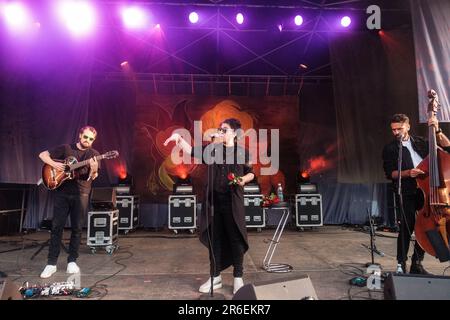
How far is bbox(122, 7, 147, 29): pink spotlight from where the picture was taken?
670 centimetres

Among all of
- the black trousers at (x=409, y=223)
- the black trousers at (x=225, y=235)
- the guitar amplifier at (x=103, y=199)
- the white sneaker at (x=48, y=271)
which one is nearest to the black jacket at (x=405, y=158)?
the black trousers at (x=409, y=223)

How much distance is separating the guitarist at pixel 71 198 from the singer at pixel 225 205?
1.67 m

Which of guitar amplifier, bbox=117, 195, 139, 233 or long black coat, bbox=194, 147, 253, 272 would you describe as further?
guitar amplifier, bbox=117, 195, 139, 233

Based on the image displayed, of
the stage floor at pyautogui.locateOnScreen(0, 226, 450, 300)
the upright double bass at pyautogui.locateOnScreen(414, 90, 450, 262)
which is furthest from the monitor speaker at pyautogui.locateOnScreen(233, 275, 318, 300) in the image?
the upright double bass at pyautogui.locateOnScreen(414, 90, 450, 262)

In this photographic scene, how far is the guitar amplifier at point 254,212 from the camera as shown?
8.16 metres

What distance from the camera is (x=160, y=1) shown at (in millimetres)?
6406

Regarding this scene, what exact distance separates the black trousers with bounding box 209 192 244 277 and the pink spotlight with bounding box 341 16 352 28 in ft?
18.1

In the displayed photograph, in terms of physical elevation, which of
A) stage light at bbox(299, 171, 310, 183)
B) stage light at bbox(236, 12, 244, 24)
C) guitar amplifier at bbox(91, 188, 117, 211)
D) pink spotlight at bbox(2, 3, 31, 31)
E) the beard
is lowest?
guitar amplifier at bbox(91, 188, 117, 211)

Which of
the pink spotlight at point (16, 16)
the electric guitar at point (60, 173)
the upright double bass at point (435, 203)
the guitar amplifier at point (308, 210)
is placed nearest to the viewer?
the upright double bass at point (435, 203)

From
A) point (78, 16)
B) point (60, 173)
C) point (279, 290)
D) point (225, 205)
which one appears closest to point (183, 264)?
point (225, 205)

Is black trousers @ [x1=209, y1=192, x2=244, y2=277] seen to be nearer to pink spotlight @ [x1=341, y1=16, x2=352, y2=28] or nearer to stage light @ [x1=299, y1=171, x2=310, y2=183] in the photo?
pink spotlight @ [x1=341, y1=16, x2=352, y2=28]

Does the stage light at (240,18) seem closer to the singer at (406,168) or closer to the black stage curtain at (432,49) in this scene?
the black stage curtain at (432,49)
